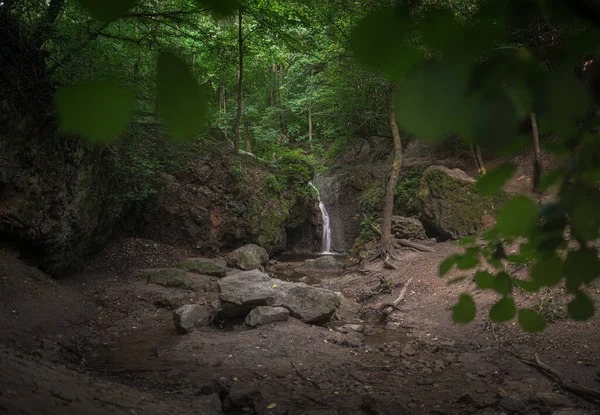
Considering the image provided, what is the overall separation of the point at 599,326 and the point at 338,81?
861 centimetres

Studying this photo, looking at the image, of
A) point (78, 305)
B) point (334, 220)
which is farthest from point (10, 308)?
point (334, 220)

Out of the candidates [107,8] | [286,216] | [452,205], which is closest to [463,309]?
[107,8]

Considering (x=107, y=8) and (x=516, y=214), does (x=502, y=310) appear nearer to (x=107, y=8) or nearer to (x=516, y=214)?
(x=516, y=214)

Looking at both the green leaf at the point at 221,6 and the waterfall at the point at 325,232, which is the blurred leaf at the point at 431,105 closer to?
the green leaf at the point at 221,6

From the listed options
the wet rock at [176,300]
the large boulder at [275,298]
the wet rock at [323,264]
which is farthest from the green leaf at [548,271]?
the wet rock at [323,264]

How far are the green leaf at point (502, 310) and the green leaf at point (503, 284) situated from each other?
5 cm

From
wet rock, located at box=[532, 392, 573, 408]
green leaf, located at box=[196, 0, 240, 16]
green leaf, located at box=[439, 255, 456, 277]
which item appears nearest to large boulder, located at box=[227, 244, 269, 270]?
wet rock, located at box=[532, 392, 573, 408]

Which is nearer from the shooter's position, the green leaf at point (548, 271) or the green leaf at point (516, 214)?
the green leaf at point (516, 214)

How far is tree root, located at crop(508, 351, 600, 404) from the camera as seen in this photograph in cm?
361

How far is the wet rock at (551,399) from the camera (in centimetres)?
352

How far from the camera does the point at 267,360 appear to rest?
186 inches

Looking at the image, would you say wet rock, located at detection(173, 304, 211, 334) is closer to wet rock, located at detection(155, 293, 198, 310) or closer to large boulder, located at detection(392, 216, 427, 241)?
wet rock, located at detection(155, 293, 198, 310)

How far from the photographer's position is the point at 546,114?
58 centimetres

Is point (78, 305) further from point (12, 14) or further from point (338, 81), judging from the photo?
point (338, 81)
